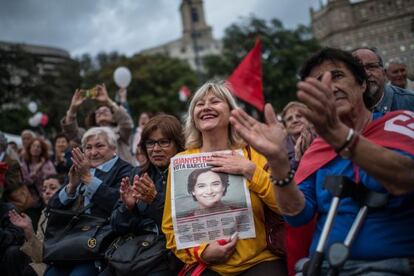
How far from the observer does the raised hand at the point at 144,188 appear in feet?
10.5

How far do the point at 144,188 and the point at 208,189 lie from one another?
2.06ft

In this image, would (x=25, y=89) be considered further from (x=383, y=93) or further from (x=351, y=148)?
(x=351, y=148)

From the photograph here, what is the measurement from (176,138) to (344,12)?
217ft

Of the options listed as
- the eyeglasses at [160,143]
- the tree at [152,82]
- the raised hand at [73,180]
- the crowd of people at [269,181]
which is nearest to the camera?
the crowd of people at [269,181]

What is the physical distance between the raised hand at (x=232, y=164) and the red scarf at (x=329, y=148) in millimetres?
339

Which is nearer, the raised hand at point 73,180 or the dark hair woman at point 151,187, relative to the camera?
the dark hair woman at point 151,187

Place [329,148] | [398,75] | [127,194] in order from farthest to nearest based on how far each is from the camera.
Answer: [398,75]
[127,194]
[329,148]

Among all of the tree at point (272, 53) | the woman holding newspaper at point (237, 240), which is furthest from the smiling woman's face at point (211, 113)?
the tree at point (272, 53)

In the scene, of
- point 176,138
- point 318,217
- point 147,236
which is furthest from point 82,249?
point 318,217

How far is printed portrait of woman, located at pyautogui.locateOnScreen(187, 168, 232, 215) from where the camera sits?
279cm

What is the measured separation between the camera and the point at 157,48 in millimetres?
120125

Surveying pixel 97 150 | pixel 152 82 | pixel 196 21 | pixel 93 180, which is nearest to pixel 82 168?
pixel 93 180

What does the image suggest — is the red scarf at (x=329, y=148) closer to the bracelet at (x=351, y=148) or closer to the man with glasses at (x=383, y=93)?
the bracelet at (x=351, y=148)

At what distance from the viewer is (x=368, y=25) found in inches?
2223
